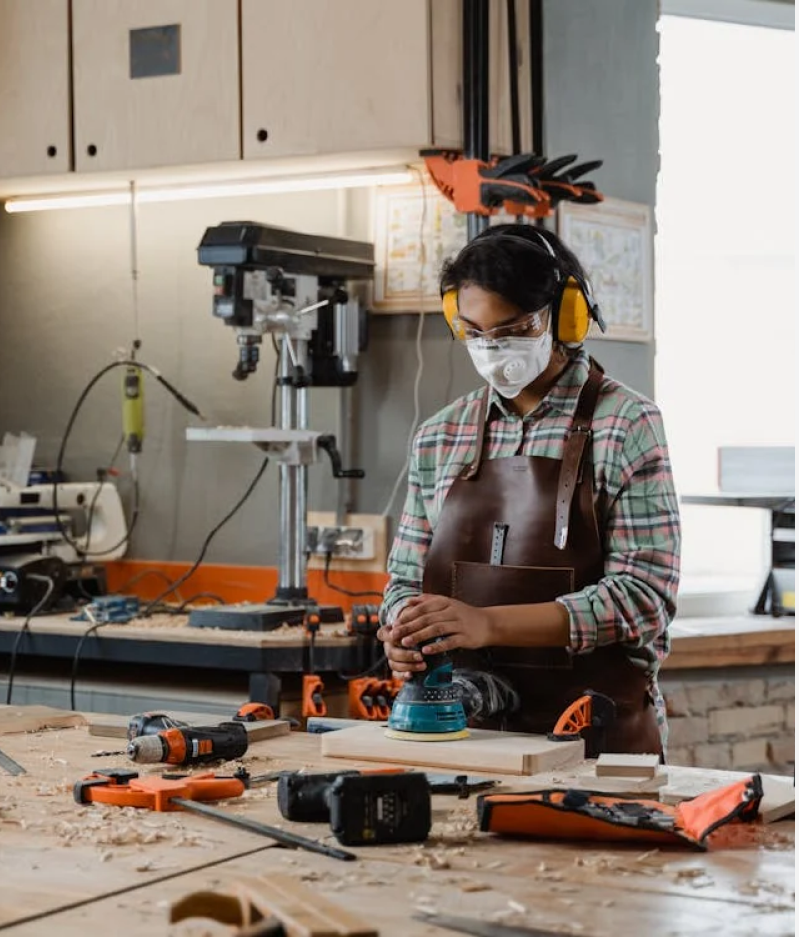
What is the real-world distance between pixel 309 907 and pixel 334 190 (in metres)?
A: 3.17

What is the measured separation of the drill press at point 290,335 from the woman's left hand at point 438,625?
134cm

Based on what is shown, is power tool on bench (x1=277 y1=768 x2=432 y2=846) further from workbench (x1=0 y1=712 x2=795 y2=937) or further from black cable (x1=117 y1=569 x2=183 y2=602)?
black cable (x1=117 y1=569 x2=183 y2=602)

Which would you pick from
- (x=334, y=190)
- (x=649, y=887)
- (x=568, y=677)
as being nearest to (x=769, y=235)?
(x=334, y=190)

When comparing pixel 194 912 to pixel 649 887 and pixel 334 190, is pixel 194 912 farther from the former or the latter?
pixel 334 190

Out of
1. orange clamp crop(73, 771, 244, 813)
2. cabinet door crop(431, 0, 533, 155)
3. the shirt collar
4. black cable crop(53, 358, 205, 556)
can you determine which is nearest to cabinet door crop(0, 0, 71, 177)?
black cable crop(53, 358, 205, 556)

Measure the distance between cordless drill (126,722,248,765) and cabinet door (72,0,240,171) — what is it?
2.18 m

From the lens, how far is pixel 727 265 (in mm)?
4824

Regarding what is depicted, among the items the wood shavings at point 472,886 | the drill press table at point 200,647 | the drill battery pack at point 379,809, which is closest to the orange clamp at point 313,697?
the drill press table at point 200,647

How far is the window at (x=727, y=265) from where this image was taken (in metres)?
4.78

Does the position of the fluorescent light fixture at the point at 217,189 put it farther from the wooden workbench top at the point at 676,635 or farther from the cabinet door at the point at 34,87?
the wooden workbench top at the point at 676,635

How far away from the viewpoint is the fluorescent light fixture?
4.13 m

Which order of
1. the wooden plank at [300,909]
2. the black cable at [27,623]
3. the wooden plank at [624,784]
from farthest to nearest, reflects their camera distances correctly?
the black cable at [27,623] → the wooden plank at [624,784] → the wooden plank at [300,909]

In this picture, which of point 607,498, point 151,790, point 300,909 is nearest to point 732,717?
point 607,498

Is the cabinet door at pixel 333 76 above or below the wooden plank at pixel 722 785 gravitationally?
above
